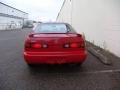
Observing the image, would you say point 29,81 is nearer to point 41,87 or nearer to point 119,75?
point 41,87

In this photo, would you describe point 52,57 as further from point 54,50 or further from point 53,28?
point 53,28

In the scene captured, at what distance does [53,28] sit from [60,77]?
1960mm

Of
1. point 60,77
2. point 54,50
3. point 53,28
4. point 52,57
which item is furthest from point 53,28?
point 60,77

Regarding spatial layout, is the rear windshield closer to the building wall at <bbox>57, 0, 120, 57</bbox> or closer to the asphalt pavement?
the asphalt pavement

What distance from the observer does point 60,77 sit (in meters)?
5.54

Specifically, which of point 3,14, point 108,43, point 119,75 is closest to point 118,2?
point 108,43

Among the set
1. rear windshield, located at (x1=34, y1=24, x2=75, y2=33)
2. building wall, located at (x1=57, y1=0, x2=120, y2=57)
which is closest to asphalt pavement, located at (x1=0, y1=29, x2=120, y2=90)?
rear windshield, located at (x1=34, y1=24, x2=75, y2=33)

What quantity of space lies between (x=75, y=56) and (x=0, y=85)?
2.02 metres

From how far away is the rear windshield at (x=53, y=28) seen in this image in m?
6.68

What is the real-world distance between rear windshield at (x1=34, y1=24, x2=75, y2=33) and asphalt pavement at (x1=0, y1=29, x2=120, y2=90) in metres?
1.08

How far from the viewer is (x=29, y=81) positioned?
17.0 ft

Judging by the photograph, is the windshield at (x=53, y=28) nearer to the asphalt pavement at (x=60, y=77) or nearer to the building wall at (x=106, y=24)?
the asphalt pavement at (x=60, y=77)

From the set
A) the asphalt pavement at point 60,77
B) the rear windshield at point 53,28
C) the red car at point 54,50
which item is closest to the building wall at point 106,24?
the asphalt pavement at point 60,77

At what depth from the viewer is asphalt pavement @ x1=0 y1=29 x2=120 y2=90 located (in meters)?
4.82
